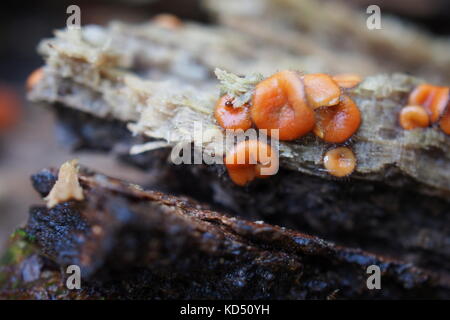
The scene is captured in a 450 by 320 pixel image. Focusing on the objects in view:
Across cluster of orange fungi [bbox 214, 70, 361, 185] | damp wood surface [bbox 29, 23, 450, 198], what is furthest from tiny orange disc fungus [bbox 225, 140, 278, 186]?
damp wood surface [bbox 29, 23, 450, 198]

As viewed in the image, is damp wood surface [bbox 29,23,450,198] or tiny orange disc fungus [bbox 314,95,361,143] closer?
tiny orange disc fungus [bbox 314,95,361,143]

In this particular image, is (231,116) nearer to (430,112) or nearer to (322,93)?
(322,93)

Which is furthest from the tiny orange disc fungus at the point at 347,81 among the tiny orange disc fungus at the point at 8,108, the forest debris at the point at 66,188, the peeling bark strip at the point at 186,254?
the tiny orange disc fungus at the point at 8,108

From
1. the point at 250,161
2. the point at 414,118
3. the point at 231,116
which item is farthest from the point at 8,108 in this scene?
the point at 414,118

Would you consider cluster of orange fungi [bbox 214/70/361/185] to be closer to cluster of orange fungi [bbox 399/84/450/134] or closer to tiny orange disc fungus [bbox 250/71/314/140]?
tiny orange disc fungus [bbox 250/71/314/140]

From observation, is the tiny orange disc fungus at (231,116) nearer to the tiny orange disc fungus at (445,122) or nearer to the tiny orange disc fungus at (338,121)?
→ the tiny orange disc fungus at (338,121)

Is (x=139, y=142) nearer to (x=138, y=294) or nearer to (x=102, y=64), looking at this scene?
(x=102, y=64)

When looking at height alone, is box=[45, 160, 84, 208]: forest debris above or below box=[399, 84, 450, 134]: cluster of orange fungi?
below
